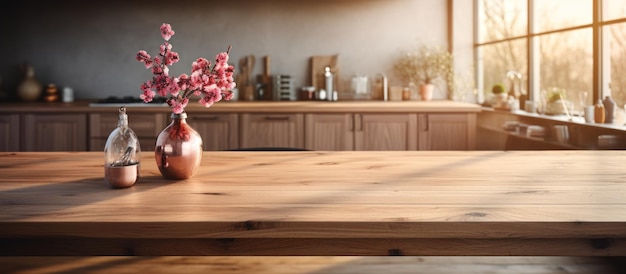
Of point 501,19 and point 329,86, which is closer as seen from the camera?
point 501,19

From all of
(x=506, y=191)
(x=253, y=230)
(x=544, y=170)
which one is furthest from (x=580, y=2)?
(x=253, y=230)

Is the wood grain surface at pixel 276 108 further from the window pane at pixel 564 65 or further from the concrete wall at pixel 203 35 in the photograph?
the concrete wall at pixel 203 35

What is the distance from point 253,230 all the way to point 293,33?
426cm

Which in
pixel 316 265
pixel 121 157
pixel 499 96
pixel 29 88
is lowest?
pixel 316 265

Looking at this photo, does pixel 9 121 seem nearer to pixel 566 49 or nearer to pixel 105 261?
pixel 105 261

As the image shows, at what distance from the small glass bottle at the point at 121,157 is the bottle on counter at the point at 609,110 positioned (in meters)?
2.66

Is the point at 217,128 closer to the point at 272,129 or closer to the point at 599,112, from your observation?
the point at 272,129

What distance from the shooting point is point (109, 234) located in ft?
3.81

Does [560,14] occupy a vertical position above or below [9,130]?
above

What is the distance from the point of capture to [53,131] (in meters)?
4.47

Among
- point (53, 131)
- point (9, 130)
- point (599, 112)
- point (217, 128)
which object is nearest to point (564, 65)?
point (599, 112)

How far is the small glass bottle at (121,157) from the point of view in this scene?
1510 mm

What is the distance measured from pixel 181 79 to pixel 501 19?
3.93 m

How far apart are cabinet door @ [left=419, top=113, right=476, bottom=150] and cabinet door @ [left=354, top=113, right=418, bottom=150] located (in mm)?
81
